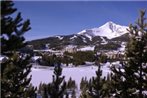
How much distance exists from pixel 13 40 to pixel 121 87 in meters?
12.9

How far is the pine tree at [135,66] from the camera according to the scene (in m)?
22.8

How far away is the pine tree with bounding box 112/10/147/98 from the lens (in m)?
22.8

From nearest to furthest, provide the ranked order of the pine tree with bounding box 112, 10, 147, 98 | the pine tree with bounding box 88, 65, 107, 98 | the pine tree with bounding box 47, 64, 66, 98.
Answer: the pine tree with bounding box 112, 10, 147, 98
the pine tree with bounding box 47, 64, 66, 98
the pine tree with bounding box 88, 65, 107, 98

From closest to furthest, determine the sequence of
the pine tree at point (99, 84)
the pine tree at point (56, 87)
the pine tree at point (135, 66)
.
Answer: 1. the pine tree at point (135, 66)
2. the pine tree at point (56, 87)
3. the pine tree at point (99, 84)

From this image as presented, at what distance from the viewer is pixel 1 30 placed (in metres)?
12.0

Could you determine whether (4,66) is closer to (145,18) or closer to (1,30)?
(1,30)

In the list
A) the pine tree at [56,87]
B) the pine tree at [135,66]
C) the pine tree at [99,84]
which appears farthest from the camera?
the pine tree at [99,84]

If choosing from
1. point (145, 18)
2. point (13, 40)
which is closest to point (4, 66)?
point (13, 40)

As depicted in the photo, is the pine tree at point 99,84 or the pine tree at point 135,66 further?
the pine tree at point 99,84

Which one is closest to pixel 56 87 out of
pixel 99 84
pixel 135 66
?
pixel 99 84

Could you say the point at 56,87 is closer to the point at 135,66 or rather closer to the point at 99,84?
the point at 99,84

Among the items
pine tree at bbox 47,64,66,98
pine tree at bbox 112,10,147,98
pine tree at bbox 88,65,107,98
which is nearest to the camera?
pine tree at bbox 112,10,147,98

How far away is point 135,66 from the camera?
75.0 feet

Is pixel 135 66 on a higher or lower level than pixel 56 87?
higher
